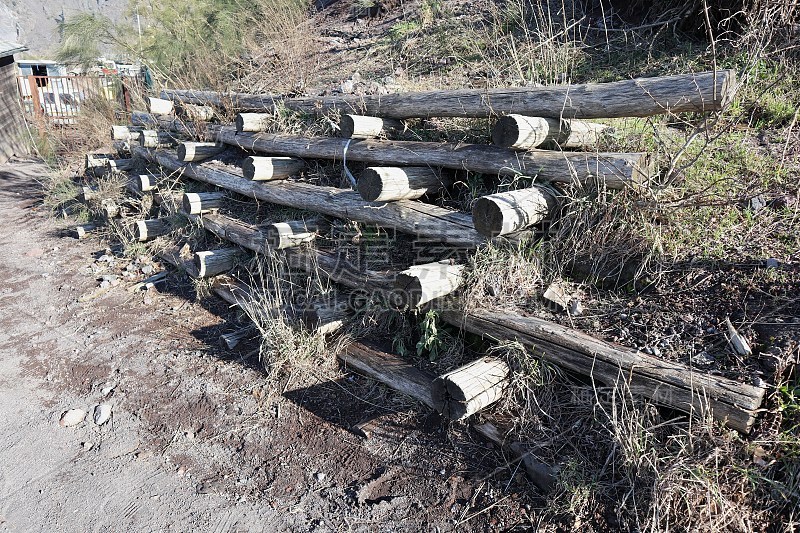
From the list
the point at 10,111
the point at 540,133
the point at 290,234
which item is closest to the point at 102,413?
the point at 290,234

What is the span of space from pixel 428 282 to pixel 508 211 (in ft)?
2.06

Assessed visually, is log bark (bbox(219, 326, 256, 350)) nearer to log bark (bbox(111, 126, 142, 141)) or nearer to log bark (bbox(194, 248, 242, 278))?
log bark (bbox(194, 248, 242, 278))

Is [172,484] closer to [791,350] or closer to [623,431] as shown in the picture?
[623,431]

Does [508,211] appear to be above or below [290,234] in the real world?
above

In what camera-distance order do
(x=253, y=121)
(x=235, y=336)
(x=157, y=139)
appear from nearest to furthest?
(x=235, y=336)
(x=253, y=121)
(x=157, y=139)

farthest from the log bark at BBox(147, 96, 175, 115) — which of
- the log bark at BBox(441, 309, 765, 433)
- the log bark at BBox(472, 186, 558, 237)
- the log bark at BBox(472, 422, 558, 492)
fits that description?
the log bark at BBox(472, 422, 558, 492)

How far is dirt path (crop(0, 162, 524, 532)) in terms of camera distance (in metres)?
2.96

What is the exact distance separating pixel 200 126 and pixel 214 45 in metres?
3.24

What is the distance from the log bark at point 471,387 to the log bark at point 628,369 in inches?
8.9

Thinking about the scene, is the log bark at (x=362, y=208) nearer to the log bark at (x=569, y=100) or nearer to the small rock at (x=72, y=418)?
the log bark at (x=569, y=100)

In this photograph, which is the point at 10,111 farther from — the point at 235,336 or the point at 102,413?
the point at 102,413

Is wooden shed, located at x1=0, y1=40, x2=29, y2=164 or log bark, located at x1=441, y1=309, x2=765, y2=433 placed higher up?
wooden shed, located at x1=0, y1=40, x2=29, y2=164

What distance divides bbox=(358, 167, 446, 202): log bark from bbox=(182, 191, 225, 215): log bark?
2627 mm

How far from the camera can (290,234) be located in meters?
4.73
